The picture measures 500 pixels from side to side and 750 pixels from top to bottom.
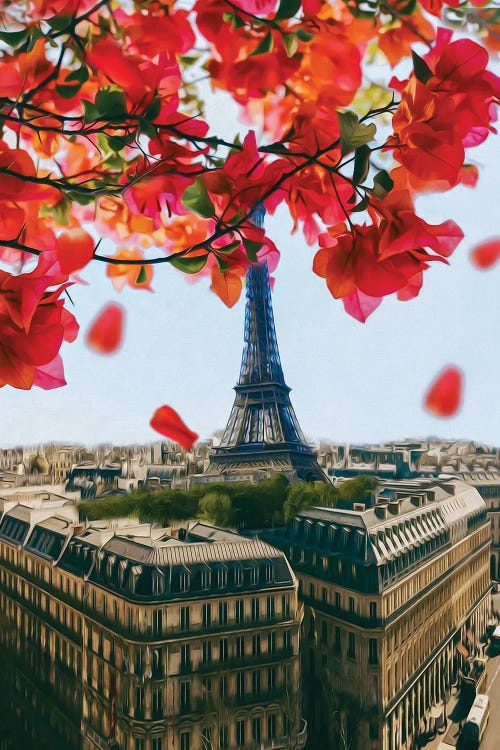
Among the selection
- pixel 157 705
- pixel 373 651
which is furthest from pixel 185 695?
pixel 373 651

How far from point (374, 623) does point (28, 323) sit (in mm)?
4175

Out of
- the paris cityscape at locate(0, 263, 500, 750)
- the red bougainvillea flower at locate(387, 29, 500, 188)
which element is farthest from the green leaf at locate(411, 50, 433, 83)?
the paris cityscape at locate(0, 263, 500, 750)

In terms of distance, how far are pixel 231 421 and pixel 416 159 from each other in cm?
756

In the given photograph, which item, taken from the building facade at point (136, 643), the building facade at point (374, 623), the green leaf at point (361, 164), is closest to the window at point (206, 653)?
the building facade at point (136, 643)

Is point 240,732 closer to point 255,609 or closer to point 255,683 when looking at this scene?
point 255,683

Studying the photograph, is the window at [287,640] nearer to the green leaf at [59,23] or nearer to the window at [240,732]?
the window at [240,732]

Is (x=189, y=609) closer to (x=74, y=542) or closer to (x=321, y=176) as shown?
(x=74, y=542)

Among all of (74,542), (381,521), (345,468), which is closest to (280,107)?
(74,542)

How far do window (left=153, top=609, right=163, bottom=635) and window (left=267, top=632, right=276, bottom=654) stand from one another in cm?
69

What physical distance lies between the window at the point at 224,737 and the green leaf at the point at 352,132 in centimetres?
363

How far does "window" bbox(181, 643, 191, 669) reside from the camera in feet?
11.0

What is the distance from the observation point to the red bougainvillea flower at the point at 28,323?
305 mm

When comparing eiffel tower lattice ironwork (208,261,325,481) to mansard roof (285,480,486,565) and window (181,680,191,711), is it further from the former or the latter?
window (181,680,191,711)

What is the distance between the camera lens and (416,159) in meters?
0.36
